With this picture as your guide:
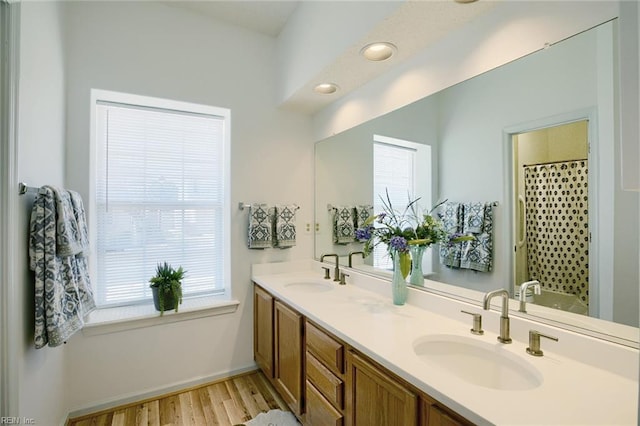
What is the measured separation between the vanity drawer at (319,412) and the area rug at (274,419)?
0.29m

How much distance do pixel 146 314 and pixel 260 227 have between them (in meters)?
1.02

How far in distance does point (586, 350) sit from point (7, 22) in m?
2.49

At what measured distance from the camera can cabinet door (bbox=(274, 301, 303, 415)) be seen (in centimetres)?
174

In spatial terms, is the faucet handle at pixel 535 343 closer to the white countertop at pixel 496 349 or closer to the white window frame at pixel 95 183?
the white countertop at pixel 496 349

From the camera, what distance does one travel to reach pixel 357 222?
237 centimetres

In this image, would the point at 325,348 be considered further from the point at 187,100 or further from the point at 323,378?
the point at 187,100

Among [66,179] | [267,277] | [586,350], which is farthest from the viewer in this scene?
[267,277]

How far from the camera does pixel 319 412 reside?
5.04ft

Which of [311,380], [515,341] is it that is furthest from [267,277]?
[515,341]

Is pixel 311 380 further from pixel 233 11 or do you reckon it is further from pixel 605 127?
pixel 233 11

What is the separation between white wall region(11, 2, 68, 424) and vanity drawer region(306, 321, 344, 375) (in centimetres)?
127

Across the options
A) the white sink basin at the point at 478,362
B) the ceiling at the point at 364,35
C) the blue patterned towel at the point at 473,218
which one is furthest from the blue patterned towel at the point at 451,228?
the ceiling at the point at 364,35

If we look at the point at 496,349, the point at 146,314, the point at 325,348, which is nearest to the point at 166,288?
the point at 146,314

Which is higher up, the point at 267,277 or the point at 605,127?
the point at 605,127
